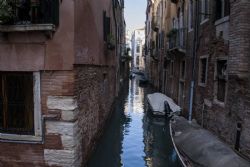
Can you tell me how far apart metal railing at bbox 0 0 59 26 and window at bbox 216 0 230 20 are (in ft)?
16.4

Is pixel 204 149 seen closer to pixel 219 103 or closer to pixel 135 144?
pixel 219 103

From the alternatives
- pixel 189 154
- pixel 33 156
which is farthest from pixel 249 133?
pixel 33 156

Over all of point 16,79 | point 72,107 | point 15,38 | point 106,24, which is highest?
point 106,24

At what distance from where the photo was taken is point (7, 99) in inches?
239

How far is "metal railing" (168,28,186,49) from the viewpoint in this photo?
1430cm

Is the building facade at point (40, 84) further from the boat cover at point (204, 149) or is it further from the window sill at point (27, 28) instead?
the boat cover at point (204, 149)

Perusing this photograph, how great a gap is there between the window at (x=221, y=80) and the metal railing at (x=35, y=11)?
4.92 m

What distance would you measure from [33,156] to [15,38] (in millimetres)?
2315

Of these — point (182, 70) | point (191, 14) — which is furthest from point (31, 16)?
point (182, 70)

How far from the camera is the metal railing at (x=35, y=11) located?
218 inches

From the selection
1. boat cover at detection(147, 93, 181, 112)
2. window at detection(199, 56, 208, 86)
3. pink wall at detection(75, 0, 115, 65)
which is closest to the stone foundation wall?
pink wall at detection(75, 0, 115, 65)

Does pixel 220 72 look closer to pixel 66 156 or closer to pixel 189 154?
pixel 189 154

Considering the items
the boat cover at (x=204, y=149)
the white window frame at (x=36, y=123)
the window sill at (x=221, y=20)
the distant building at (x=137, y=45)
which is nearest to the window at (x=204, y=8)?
the window sill at (x=221, y=20)

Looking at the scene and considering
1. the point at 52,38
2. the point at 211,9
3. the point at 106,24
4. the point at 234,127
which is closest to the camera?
the point at 52,38
